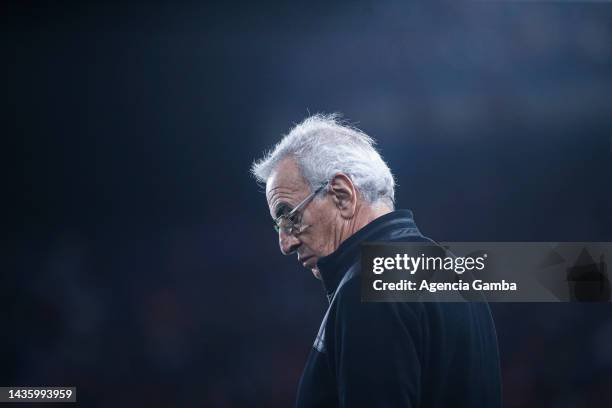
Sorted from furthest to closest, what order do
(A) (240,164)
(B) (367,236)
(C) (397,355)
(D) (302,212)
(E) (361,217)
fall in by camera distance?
(A) (240,164)
(D) (302,212)
(E) (361,217)
(B) (367,236)
(C) (397,355)

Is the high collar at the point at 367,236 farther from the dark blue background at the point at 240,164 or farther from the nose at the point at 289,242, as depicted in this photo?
the dark blue background at the point at 240,164

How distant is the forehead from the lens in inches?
73.2

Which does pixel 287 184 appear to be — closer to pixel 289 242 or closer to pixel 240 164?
pixel 289 242

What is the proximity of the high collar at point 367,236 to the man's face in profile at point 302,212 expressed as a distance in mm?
208

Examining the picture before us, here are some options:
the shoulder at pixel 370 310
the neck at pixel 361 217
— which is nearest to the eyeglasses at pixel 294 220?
the neck at pixel 361 217

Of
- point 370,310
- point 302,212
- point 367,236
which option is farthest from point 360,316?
point 302,212

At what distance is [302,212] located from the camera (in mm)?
1872

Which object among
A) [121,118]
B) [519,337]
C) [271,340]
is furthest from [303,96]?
[519,337]

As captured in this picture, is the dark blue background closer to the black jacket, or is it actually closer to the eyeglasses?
the eyeglasses

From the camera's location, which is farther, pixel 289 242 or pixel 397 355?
pixel 289 242

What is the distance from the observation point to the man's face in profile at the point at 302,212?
6.03 ft

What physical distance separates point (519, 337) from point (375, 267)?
35.5 inches

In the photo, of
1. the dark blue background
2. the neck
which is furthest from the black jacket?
the dark blue background

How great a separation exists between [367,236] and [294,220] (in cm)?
35
